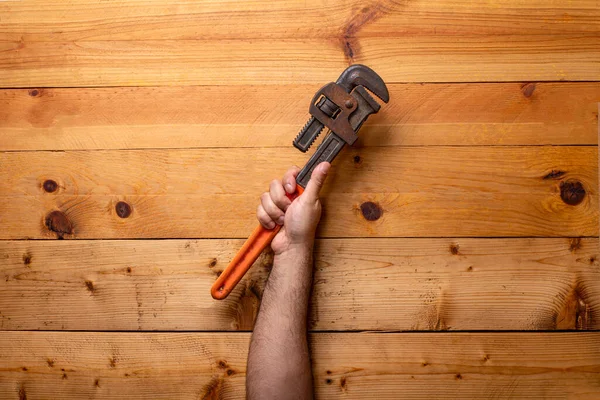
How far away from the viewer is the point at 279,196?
992 millimetres

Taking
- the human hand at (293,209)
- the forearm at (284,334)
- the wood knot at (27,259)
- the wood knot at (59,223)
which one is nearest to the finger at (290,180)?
the human hand at (293,209)

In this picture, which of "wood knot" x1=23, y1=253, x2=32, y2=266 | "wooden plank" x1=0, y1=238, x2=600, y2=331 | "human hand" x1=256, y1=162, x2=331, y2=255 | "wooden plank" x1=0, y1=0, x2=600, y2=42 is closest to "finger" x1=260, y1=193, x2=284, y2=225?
"human hand" x1=256, y1=162, x2=331, y2=255

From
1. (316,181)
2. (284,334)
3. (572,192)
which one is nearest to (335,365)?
(284,334)

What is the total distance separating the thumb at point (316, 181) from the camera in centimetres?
98

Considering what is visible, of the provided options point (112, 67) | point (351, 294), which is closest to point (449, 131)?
point (351, 294)

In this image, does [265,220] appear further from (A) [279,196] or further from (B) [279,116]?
(B) [279,116]

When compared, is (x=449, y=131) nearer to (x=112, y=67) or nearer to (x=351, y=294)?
(x=351, y=294)

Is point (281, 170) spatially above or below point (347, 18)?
Result: below

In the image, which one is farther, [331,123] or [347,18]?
[347,18]

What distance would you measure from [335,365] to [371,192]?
1.32ft

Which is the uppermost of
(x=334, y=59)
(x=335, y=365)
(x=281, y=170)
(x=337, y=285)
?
(x=334, y=59)

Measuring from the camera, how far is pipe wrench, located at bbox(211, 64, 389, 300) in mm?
957

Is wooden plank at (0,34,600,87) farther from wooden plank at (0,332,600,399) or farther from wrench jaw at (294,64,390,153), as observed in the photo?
wooden plank at (0,332,600,399)

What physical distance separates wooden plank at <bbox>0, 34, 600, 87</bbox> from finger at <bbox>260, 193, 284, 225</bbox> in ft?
0.91
